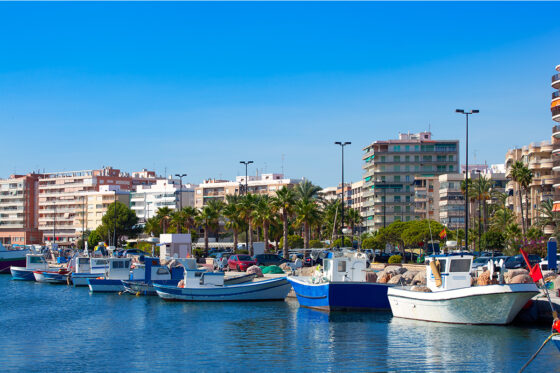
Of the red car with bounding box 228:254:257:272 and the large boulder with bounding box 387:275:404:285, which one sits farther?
the red car with bounding box 228:254:257:272

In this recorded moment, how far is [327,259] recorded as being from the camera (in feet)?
132

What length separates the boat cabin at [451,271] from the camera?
34.2m

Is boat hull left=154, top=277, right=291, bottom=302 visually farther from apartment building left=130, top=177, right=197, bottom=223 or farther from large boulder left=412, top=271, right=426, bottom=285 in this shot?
apartment building left=130, top=177, right=197, bottom=223

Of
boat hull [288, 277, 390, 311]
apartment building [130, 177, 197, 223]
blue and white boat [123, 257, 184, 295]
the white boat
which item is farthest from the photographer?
apartment building [130, 177, 197, 223]

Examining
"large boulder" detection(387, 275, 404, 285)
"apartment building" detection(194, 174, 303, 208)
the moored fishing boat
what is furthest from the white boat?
"apartment building" detection(194, 174, 303, 208)

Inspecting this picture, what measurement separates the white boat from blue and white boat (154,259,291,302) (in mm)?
11509

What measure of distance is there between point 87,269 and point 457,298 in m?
42.2

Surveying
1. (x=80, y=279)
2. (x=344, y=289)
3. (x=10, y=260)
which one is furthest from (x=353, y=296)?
(x=10, y=260)

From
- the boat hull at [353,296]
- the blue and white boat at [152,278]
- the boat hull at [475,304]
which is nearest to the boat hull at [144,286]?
the blue and white boat at [152,278]

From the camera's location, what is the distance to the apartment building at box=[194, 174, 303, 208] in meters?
176

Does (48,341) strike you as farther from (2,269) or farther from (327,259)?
(2,269)

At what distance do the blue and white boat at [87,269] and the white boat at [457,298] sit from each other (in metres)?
32.4

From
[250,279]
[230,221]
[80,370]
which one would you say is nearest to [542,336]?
[80,370]

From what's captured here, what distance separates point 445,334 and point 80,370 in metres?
14.9
